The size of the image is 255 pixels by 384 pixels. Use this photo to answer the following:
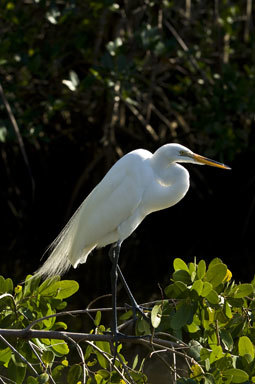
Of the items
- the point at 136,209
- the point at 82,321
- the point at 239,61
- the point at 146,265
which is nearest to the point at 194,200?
the point at 239,61

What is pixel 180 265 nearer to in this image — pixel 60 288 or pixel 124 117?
pixel 60 288

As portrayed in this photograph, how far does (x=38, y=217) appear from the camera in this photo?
8.18m

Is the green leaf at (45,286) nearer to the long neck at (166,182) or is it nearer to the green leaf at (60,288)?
the green leaf at (60,288)

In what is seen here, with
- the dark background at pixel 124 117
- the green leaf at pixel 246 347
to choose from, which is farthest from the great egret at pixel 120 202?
the dark background at pixel 124 117

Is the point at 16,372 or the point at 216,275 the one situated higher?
the point at 216,275

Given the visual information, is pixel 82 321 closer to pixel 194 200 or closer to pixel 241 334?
pixel 241 334

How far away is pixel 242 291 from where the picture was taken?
2.29 m

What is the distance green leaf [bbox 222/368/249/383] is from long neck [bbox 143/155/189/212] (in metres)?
0.89

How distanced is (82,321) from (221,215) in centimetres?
404

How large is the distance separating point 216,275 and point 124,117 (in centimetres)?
591

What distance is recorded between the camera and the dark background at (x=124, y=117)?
6.00 meters

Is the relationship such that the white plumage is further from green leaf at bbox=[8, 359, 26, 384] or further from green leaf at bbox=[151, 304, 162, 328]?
green leaf at bbox=[151, 304, 162, 328]

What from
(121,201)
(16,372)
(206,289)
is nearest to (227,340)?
(206,289)

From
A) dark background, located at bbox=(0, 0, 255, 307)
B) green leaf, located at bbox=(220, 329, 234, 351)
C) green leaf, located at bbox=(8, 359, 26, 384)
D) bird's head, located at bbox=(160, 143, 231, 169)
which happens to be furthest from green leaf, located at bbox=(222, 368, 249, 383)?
dark background, located at bbox=(0, 0, 255, 307)
